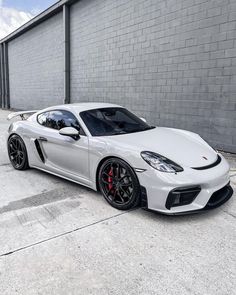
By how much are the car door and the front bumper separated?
96 centimetres

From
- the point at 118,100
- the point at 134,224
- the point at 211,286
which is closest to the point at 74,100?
the point at 118,100

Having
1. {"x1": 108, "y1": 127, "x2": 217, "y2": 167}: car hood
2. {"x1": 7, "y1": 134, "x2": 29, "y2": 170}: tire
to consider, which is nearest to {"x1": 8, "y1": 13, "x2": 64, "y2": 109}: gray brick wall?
{"x1": 7, "y1": 134, "x2": 29, "y2": 170}: tire

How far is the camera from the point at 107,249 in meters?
2.37

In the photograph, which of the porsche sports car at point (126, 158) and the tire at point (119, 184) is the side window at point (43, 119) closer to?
the porsche sports car at point (126, 158)

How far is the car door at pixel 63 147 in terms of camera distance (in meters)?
3.47

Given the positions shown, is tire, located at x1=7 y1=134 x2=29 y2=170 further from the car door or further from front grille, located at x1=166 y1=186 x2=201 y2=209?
front grille, located at x1=166 y1=186 x2=201 y2=209

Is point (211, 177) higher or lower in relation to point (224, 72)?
lower

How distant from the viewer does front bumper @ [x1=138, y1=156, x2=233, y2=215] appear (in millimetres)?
2664

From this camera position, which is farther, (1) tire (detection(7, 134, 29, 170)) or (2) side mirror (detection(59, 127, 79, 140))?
(1) tire (detection(7, 134, 29, 170))

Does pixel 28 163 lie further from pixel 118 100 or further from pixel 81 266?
pixel 118 100

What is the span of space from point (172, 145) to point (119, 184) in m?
0.77

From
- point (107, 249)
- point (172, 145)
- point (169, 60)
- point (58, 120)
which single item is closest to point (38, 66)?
point (169, 60)

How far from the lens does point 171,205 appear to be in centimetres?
269

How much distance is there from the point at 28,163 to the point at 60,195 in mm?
1271
